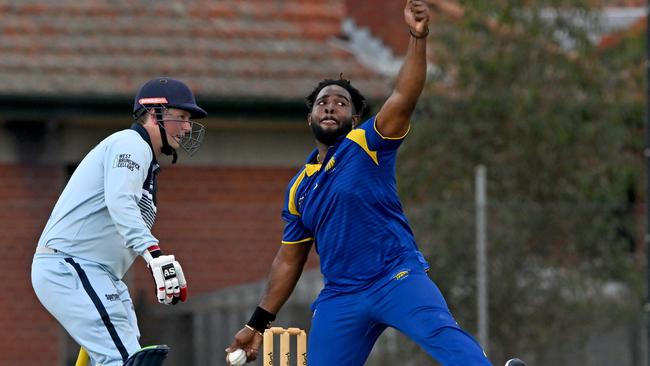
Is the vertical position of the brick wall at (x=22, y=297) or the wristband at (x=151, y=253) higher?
the wristband at (x=151, y=253)

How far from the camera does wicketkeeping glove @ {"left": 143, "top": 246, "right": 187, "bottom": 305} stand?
7004 mm

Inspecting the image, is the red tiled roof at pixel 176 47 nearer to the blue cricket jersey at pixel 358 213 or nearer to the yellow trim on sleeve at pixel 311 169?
the yellow trim on sleeve at pixel 311 169

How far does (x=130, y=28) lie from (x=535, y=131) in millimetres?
3947

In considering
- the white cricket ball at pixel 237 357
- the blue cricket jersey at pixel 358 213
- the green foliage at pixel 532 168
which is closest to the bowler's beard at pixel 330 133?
the blue cricket jersey at pixel 358 213

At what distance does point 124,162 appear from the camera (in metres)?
7.22

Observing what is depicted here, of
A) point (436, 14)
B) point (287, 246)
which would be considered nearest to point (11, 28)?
point (436, 14)

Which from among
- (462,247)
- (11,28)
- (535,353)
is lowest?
(535,353)

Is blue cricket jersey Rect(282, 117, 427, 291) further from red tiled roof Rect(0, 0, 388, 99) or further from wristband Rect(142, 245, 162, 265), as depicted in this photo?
red tiled roof Rect(0, 0, 388, 99)

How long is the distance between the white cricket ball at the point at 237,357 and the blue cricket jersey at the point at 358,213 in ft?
2.22

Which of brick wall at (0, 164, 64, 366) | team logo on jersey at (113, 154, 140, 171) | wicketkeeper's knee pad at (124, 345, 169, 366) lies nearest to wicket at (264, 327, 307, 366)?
wicketkeeper's knee pad at (124, 345, 169, 366)

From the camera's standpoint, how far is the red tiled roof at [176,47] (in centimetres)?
1339

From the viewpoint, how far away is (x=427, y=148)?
41.7 ft

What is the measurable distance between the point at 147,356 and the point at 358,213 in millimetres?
1194

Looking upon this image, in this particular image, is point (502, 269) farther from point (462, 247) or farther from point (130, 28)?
point (130, 28)
